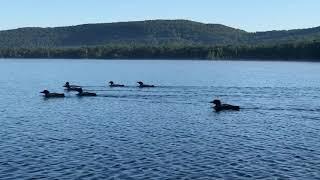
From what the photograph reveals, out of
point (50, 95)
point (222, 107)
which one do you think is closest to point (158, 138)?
point (222, 107)

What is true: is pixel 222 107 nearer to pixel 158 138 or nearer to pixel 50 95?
pixel 158 138

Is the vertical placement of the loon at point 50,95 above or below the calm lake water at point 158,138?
above

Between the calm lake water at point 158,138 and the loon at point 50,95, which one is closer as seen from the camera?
the calm lake water at point 158,138

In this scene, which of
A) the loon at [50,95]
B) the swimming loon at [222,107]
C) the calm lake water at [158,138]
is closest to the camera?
the calm lake water at [158,138]

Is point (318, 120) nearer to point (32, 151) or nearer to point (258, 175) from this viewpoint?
point (258, 175)

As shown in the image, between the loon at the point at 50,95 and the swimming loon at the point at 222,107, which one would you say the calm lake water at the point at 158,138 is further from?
the loon at the point at 50,95

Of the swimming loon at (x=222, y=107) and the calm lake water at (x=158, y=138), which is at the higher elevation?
the swimming loon at (x=222, y=107)

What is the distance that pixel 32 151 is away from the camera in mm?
53656

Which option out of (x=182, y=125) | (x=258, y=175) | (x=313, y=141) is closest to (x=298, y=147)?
(x=313, y=141)

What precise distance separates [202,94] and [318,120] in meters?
39.0

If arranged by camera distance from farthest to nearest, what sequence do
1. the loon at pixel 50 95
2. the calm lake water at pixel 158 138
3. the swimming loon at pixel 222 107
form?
the loon at pixel 50 95, the swimming loon at pixel 222 107, the calm lake water at pixel 158 138

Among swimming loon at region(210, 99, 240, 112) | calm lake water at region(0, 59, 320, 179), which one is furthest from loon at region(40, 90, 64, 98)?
swimming loon at region(210, 99, 240, 112)

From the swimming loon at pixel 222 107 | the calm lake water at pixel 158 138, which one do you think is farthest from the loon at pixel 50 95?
the swimming loon at pixel 222 107

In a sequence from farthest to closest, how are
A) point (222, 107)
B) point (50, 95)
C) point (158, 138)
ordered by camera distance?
point (50, 95) < point (222, 107) < point (158, 138)
